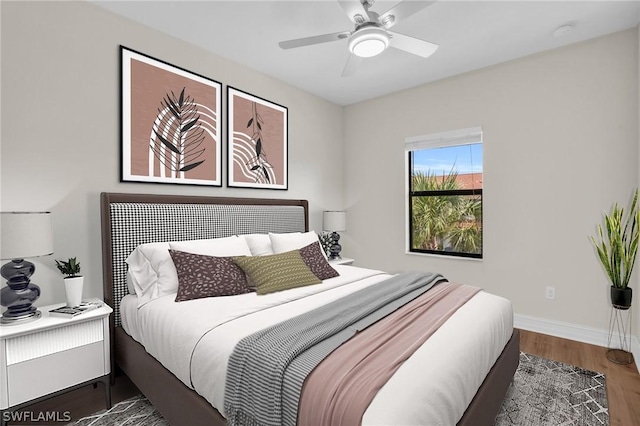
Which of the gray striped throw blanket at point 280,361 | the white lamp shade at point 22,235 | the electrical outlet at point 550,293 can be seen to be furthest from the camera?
the electrical outlet at point 550,293

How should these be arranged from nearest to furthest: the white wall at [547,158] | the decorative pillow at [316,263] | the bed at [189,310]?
the bed at [189,310] < the decorative pillow at [316,263] < the white wall at [547,158]

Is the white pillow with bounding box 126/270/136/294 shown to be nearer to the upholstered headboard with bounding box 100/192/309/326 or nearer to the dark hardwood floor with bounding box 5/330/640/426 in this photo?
the upholstered headboard with bounding box 100/192/309/326

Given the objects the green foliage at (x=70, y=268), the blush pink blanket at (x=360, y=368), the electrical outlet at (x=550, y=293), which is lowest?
the electrical outlet at (x=550, y=293)

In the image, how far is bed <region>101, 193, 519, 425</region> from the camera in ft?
Answer: 4.91

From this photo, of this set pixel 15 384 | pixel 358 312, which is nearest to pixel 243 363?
pixel 358 312

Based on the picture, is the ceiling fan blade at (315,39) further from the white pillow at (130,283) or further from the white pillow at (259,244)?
the white pillow at (130,283)

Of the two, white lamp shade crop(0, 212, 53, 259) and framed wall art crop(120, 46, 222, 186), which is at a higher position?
framed wall art crop(120, 46, 222, 186)

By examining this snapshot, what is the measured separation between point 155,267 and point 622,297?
3.53 m

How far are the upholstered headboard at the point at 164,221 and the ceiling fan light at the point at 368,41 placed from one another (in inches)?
69.5

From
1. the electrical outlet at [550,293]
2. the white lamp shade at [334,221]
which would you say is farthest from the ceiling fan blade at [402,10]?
the electrical outlet at [550,293]

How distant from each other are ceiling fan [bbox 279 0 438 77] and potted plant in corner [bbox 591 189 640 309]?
6.69 feet

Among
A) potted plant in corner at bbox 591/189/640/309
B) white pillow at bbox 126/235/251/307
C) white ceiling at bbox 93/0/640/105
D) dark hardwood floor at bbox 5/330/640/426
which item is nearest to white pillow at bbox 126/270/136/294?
white pillow at bbox 126/235/251/307

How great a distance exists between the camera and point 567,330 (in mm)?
3084

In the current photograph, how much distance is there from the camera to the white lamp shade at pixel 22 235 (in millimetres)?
1740
